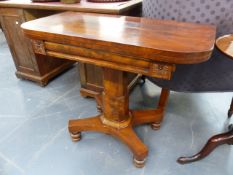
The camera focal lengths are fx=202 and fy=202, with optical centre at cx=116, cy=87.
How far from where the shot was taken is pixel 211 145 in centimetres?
109

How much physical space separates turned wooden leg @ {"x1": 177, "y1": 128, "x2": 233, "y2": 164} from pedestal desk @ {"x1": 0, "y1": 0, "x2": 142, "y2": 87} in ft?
2.57

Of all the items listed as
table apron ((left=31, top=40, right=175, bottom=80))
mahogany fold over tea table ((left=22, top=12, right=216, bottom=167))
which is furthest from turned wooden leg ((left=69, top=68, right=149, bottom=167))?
table apron ((left=31, top=40, right=175, bottom=80))

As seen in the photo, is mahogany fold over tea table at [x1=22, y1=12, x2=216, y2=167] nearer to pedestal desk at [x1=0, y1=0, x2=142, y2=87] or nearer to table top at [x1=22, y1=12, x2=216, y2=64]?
table top at [x1=22, y1=12, x2=216, y2=64]

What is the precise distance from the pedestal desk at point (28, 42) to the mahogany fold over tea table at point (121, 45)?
7.7 inches

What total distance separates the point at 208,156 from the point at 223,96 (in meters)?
0.68

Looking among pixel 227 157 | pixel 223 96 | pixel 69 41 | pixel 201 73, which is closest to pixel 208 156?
pixel 227 157

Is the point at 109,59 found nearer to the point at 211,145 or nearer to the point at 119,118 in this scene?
the point at 119,118

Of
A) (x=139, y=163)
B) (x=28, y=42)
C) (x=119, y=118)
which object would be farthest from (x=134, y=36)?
(x=28, y=42)

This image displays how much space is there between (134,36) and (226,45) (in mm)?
364

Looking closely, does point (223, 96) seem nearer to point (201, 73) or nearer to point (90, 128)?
point (201, 73)

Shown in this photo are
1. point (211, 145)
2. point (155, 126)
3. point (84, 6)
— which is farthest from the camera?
point (155, 126)

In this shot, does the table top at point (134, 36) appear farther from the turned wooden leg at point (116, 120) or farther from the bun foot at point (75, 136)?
the bun foot at point (75, 136)

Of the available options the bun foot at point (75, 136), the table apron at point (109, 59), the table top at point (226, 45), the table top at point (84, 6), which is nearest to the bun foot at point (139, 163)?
the bun foot at point (75, 136)

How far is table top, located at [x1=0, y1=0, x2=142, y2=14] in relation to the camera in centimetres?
115
